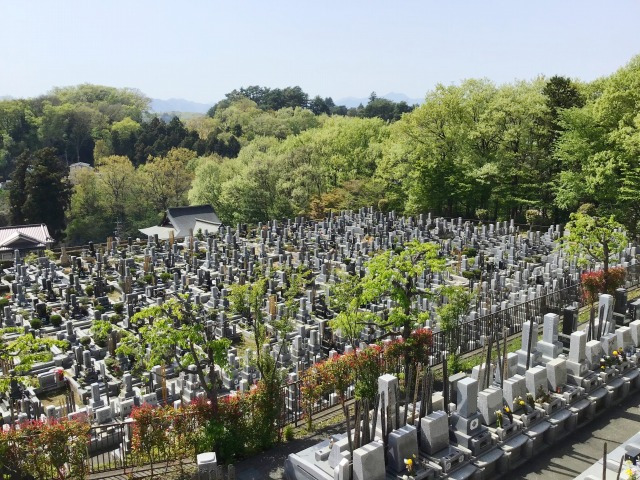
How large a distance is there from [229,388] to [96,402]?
403cm

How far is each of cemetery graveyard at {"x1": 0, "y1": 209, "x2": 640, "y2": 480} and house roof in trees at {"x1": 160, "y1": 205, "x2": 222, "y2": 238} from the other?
3.83m

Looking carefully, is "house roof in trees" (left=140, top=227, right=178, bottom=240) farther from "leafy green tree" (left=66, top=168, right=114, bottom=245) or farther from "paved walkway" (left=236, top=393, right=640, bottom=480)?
"paved walkway" (left=236, top=393, right=640, bottom=480)

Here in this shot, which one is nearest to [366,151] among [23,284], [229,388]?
[23,284]

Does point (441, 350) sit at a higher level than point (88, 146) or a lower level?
lower

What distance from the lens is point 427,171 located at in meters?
43.9

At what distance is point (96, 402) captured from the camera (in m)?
15.7

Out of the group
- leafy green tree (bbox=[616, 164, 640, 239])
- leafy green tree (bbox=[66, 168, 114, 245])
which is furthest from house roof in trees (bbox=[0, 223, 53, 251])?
leafy green tree (bbox=[616, 164, 640, 239])

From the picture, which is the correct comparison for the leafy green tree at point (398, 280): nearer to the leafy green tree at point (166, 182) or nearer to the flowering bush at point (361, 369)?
the flowering bush at point (361, 369)

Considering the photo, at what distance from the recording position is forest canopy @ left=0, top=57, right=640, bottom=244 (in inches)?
1374

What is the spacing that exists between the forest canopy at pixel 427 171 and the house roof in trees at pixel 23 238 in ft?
21.6

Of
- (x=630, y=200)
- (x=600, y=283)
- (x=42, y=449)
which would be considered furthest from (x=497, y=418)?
(x=630, y=200)

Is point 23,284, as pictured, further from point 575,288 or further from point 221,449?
point 575,288

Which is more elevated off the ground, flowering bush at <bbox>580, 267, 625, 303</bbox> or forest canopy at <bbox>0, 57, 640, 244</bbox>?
forest canopy at <bbox>0, 57, 640, 244</bbox>

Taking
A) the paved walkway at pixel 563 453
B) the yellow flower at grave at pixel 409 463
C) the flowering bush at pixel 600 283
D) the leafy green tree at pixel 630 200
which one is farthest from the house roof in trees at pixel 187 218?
the yellow flower at grave at pixel 409 463
